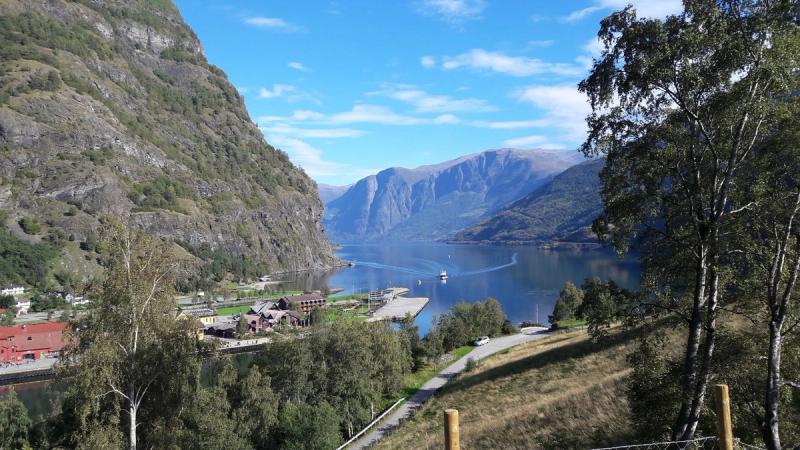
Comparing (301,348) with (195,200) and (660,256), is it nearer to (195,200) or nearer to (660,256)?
(660,256)

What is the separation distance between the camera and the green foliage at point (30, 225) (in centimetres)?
10512

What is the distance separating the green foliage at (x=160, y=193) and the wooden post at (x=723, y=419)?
140 meters

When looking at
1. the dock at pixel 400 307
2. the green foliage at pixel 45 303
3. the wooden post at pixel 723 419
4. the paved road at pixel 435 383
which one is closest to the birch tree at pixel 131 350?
the wooden post at pixel 723 419

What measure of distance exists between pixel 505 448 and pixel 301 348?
17061mm

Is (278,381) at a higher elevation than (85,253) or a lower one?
lower

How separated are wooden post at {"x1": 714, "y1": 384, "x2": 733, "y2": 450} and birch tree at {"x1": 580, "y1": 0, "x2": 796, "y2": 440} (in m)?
2.74

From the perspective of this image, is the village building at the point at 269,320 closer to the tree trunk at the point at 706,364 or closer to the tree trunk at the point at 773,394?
the tree trunk at the point at 706,364

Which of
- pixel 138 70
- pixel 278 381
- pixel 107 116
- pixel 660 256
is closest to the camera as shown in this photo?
pixel 660 256

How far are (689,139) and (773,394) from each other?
5014 millimetres

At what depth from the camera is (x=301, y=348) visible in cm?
3081

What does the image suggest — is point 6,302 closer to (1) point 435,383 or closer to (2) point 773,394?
(1) point 435,383

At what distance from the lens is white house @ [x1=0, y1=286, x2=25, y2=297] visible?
303 feet

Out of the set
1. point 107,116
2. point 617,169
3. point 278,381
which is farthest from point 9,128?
point 617,169

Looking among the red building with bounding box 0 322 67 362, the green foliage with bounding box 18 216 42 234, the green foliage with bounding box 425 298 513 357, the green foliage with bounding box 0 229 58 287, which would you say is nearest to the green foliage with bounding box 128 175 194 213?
the green foliage with bounding box 18 216 42 234
